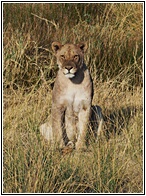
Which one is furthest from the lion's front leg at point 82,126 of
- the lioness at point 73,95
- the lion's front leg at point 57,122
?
the lion's front leg at point 57,122

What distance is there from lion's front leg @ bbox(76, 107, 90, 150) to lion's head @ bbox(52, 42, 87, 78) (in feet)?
1.30

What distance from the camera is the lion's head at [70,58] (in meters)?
5.30

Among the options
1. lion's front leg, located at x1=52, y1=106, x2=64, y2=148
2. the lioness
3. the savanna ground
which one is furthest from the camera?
lion's front leg, located at x1=52, y1=106, x2=64, y2=148

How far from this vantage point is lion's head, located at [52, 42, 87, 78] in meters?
5.30

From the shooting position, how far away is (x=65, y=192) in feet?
14.3

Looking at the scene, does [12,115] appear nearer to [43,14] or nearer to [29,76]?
[29,76]

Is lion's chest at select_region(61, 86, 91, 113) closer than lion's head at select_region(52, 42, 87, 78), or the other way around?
lion's head at select_region(52, 42, 87, 78)

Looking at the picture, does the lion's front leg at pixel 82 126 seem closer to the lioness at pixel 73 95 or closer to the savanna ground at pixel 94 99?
the lioness at pixel 73 95

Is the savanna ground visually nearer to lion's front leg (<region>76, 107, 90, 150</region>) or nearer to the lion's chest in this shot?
lion's front leg (<region>76, 107, 90, 150</region>)

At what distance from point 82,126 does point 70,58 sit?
25.9 inches

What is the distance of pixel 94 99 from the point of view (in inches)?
256

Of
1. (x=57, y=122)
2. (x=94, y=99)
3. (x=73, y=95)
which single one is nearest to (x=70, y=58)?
(x=73, y=95)

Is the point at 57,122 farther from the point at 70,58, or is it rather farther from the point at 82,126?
the point at 70,58

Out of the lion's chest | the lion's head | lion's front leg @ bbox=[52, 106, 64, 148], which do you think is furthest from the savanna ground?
the lion's head
